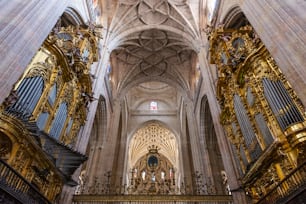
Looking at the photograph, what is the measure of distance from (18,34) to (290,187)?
7.46 meters

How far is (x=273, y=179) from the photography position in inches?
235

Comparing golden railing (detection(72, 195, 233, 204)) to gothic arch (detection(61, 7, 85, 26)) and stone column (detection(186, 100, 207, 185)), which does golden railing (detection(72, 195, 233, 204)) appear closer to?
stone column (detection(186, 100, 207, 185))

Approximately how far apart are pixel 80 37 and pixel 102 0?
22.2 ft

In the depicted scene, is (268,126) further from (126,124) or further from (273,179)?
(126,124)

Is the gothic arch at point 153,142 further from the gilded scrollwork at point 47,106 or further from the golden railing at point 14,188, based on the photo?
the golden railing at point 14,188

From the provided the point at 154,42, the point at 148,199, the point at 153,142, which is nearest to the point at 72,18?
the point at 154,42

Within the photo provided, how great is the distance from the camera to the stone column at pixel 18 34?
4.57m

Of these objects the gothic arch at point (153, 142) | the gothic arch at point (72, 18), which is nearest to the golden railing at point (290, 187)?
the gothic arch at point (72, 18)

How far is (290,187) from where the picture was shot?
498 centimetres

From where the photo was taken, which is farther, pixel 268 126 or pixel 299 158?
pixel 268 126

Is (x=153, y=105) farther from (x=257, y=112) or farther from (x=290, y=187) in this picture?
(x=290, y=187)

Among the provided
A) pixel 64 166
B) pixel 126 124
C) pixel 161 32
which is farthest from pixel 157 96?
pixel 64 166

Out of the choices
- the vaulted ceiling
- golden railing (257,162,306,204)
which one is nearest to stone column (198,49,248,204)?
golden railing (257,162,306,204)

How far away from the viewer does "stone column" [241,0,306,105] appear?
A: 4.90 meters
